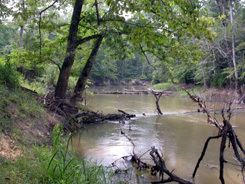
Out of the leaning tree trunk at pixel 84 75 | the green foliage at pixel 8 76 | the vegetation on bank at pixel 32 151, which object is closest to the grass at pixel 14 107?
the vegetation on bank at pixel 32 151

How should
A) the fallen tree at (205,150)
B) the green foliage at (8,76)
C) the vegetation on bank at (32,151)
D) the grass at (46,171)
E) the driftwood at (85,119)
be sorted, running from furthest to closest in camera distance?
the driftwood at (85,119) < the green foliage at (8,76) < the fallen tree at (205,150) < the vegetation on bank at (32,151) < the grass at (46,171)


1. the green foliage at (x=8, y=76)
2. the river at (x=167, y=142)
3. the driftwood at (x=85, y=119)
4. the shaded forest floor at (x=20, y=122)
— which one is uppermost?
the green foliage at (x=8, y=76)

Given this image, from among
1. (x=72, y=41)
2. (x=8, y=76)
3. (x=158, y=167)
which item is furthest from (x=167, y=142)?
(x=8, y=76)

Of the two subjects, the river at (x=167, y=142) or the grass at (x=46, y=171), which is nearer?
the grass at (x=46, y=171)

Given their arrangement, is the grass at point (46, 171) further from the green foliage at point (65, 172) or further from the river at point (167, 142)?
the river at point (167, 142)

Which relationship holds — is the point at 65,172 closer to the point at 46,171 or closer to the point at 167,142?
the point at 46,171

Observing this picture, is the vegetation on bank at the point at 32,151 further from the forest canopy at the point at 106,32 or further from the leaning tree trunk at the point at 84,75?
the leaning tree trunk at the point at 84,75

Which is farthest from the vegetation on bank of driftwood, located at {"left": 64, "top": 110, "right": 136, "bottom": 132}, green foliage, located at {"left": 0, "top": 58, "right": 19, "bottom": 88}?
driftwood, located at {"left": 64, "top": 110, "right": 136, "bottom": 132}

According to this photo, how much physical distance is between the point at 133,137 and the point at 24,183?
8314 mm

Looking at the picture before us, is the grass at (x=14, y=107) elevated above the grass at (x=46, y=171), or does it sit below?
above

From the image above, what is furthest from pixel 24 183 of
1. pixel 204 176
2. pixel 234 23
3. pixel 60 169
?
pixel 234 23

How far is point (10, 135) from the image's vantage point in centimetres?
872

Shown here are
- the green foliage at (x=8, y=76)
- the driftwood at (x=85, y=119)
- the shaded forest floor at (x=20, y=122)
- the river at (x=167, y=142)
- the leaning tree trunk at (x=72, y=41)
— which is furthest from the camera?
the leaning tree trunk at (x=72, y=41)

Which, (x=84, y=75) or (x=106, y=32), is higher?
(x=106, y=32)
